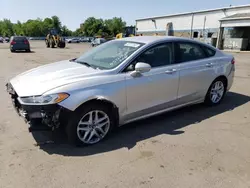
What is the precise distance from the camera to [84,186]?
2.70m

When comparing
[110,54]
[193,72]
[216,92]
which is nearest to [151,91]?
[110,54]

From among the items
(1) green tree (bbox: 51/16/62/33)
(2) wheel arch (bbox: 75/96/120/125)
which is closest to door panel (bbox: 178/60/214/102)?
(2) wheel arch (bbox: 75/96/120/125)

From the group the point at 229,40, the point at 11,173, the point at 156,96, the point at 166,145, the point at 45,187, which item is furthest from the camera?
the point at 229,40

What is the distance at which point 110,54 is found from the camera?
426cm

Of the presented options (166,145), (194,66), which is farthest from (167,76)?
(166,145)

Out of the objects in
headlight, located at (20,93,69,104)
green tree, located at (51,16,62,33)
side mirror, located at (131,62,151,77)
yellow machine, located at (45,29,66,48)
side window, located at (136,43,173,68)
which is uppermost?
green tree, located at (51,16,62,33)

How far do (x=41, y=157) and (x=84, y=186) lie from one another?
0.91 meters

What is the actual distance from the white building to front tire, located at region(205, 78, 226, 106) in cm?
2825

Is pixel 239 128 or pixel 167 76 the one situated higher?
pixel 167 76

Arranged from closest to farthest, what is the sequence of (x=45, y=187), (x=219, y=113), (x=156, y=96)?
1. (x=45, y=187)
2. (x=156, y=96)
3. (x=219, y=113)

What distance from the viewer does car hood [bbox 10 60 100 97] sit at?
10.9 feet

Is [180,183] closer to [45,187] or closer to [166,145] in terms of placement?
[166,145]

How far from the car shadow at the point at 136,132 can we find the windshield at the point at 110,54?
1.16m

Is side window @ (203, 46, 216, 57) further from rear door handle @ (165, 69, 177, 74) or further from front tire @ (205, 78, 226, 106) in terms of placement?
rear door handle @ (165, 69, 177, 74)
